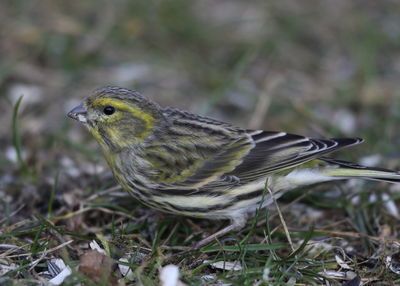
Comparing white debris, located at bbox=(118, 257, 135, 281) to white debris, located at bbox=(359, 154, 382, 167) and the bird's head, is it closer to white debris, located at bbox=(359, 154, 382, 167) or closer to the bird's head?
the bird's head

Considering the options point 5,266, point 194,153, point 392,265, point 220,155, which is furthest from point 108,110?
point 392,265

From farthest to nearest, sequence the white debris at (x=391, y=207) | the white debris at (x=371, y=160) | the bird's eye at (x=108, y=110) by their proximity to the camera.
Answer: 1. the white debris at (x=371, y=160)
2. the white debris at (x=391, y=207)
3. the bird's eye at (x=108, y=110)

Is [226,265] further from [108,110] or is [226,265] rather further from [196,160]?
[108,110]

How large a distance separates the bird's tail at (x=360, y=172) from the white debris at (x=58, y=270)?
1829 mm

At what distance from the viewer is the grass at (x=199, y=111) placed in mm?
3740

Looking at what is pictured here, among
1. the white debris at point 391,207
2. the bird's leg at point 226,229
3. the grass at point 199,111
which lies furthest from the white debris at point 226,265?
the white debris at point 391,207

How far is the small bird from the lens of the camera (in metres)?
3.99

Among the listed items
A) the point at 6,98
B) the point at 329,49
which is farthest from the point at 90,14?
the point at 329,49

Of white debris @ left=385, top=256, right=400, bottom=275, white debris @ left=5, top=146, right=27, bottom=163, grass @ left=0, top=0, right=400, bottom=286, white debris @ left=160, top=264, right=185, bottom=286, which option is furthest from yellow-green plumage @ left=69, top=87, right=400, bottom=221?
white debris @ left=5, top=146, right=27, bottom=163

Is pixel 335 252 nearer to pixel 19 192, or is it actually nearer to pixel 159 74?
pixel 19 192

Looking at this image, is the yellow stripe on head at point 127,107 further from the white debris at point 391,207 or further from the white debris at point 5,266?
the white debris at point 391,207

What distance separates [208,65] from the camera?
6844 mm

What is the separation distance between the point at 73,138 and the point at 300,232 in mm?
2463

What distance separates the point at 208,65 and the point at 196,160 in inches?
116
